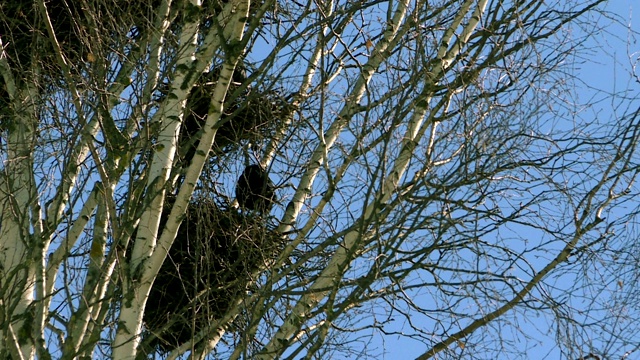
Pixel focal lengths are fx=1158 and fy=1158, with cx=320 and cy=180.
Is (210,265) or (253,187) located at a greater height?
(253,187)

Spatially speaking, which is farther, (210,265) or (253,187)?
(253,187)

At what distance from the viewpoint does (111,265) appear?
198 inches

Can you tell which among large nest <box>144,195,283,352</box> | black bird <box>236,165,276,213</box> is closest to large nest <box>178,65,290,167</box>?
black bird <box>236,165,276,213</box>

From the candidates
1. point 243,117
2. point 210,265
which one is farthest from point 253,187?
point 210,265

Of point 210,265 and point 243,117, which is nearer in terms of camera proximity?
point 210,265

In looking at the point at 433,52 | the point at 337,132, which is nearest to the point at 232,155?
the point at 337,132

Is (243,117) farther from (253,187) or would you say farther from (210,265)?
(210,265)

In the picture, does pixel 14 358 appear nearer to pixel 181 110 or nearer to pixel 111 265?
pixel 111 265

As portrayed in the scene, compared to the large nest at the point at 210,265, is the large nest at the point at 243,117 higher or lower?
higher

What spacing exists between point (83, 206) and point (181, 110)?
732mm

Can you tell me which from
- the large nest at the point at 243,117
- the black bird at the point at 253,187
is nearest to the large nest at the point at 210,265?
the black bird at the point at 253,187

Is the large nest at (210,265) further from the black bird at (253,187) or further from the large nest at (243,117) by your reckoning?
the large nest at (243,117)

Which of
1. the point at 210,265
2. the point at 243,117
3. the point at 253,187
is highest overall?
the point at 243,117

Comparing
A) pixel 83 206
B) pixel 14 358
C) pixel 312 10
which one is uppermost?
pixel 312 10
